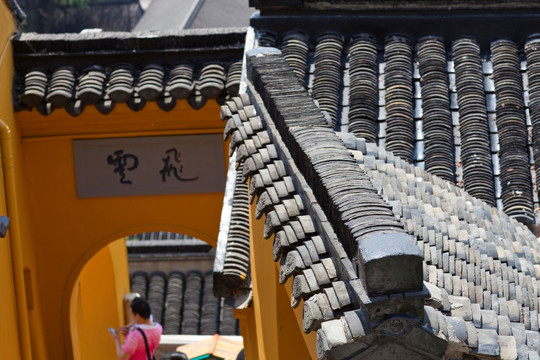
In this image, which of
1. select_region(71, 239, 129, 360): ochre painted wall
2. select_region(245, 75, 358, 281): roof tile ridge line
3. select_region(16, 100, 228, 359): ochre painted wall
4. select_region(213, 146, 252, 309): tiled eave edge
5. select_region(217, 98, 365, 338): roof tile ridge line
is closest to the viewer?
select_region(217, 98, 365, 338): roof tile ridge line

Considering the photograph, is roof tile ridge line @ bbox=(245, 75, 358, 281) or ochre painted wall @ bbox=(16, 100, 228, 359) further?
ochre painted wall @ bbox=(16, 100, 228, 359)

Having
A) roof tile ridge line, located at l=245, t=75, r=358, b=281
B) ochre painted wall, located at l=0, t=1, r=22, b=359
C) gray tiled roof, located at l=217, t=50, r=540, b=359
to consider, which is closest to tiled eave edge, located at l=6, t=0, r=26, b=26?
ochre painted wall, located at l=0, t=1, r=22, b=359

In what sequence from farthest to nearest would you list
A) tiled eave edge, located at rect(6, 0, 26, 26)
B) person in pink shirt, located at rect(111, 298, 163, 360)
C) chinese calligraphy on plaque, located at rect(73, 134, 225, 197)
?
chinese calligraphy on plaque, located at rect(73, 134, 225, 197), tiled eave edge, located at rect(6, 0, 26, 26), person in pink shirt, located at rect(111, 298, 163, 360)

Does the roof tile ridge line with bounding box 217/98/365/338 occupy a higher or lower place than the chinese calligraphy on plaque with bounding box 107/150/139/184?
lower

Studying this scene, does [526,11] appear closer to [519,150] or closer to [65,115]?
[519,150]

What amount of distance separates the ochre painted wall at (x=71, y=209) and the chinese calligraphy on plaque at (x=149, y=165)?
8 centimetres

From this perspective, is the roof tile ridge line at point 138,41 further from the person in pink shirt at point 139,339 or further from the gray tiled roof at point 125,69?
the person in pink shirt at point 139,339

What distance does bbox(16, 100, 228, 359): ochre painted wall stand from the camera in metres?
11.5

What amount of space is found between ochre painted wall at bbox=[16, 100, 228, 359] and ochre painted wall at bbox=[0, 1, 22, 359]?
488 millimetres

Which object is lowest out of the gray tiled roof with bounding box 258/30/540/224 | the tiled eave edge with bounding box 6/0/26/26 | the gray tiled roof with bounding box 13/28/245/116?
the gray tiled roof with bounding box 258/30/540/224

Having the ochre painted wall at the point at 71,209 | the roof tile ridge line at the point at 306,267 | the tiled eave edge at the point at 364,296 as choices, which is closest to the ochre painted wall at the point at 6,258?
the ochre painted wall at the point at 71,209

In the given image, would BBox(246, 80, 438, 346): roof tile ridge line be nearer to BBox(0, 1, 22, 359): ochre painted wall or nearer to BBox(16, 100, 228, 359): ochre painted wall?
BBox(0, 1, 22, 359): ochre painted wall

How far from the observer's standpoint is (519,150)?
29.2 feet

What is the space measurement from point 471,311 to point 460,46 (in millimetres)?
5816
